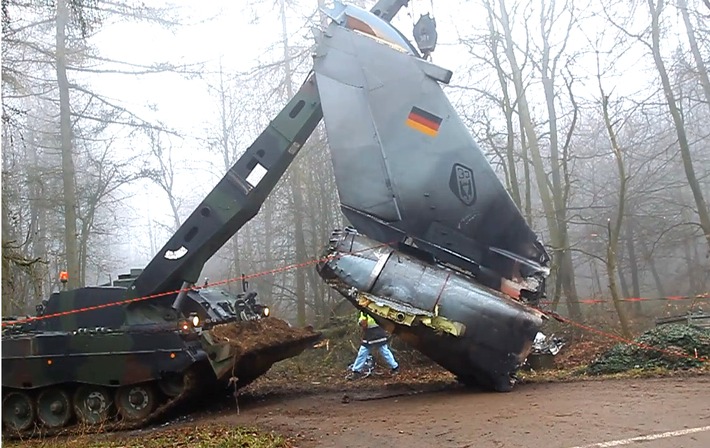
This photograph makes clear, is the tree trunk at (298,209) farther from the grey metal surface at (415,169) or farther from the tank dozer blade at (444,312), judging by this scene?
the tank dozer blade at (444,312)

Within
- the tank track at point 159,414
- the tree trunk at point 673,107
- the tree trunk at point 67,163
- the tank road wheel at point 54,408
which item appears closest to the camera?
the tank track at point 159,414

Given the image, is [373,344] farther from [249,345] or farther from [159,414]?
[159,414]

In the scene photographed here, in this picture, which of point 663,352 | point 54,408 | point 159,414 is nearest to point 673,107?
point 663,352

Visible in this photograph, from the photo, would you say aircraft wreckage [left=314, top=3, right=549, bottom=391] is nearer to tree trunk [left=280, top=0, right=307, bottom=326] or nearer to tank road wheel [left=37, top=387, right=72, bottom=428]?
tank road wheel [left=37, top=387, right=72, bottom=428]

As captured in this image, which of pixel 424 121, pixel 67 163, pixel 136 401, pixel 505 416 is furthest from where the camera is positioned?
pixel 67 163

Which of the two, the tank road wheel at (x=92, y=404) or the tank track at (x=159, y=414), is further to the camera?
the tank road wheel at (x=92, y=404)

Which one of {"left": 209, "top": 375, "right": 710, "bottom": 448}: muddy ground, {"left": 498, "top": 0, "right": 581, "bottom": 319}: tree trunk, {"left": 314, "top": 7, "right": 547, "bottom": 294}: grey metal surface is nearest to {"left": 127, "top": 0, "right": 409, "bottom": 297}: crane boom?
{"left": 314, "top": 7, "right": 547, "bottom": 294}: grey metal surface

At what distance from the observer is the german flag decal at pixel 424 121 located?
703cm

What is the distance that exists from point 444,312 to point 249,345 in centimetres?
246

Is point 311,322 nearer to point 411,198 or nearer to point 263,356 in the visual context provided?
point 263,356

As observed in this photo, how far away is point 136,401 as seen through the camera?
7.54 m

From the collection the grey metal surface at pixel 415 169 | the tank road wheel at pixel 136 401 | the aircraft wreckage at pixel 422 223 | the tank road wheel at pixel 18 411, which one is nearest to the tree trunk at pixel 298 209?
the tank road wheel at pixel 18 411

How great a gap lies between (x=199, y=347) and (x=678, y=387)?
4839 mm

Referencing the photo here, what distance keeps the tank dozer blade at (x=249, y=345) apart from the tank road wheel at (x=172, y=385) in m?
0.44
